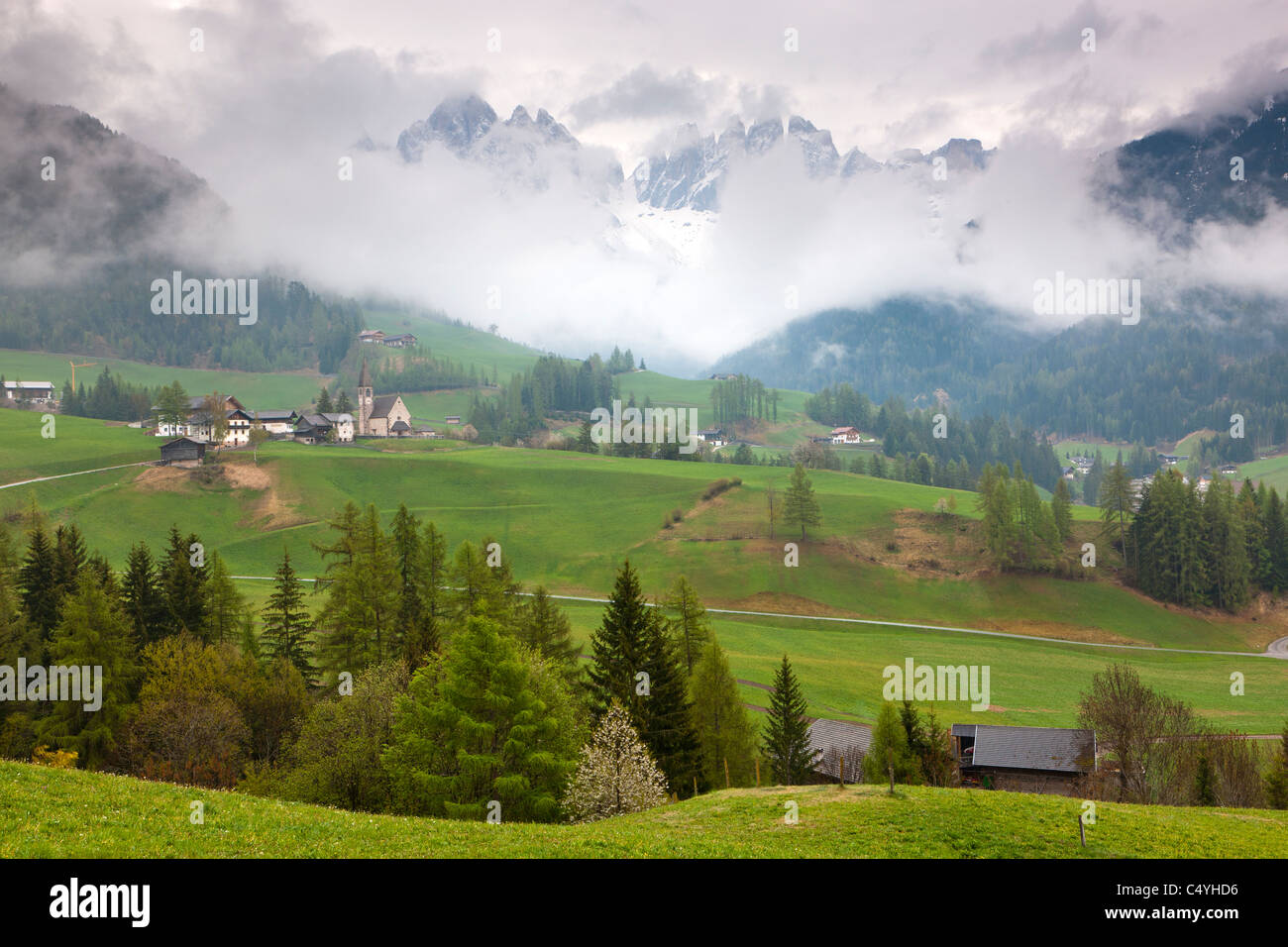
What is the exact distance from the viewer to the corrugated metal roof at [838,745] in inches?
2015

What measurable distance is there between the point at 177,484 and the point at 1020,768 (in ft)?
421

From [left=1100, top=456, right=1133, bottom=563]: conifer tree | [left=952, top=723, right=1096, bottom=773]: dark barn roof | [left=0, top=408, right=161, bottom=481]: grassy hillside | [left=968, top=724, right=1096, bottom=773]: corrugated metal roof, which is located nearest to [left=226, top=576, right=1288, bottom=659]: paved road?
[left=1100, top=456, right=1133, bottom=563]: conifer tree

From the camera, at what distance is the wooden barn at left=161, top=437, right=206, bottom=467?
13875 centimetres

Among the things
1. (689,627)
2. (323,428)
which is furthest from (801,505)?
(323,428)

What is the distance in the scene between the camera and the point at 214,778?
41.4 m

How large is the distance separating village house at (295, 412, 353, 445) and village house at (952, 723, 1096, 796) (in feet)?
501

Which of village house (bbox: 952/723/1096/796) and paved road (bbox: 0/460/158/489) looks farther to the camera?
paved road (bbox: 0/460/158/489)

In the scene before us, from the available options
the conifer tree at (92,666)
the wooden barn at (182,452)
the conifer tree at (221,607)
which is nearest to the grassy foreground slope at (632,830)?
the conifer tree at (92,666)

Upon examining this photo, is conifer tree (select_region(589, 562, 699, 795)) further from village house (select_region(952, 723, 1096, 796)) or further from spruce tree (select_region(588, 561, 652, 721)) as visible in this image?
village house (select_region(952, 723, 1096, 796))

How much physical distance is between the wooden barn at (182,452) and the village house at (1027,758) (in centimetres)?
13091

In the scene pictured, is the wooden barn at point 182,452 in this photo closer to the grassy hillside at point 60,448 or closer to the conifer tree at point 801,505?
the grassy hillside at point 60,448

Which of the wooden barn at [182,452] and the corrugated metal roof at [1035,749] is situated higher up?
the wooden barn at [182,452]

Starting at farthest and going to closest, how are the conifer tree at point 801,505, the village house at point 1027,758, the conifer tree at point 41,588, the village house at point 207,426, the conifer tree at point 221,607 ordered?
the village house at point 207,426 → the conifer tree at point 801,505 → the conifer tree at point 221,607 → the conifer tree at point 41,588 → the village house at point 1027,758
